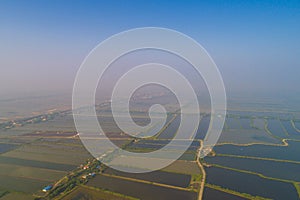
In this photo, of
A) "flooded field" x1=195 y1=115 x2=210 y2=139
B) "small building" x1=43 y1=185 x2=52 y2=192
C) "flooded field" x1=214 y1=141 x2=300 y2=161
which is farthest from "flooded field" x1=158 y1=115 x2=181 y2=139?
"small building" x1=43 y1=185 x2=52 y2=192

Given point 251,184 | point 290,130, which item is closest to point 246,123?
point 290,130

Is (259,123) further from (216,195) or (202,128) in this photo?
(216,195)

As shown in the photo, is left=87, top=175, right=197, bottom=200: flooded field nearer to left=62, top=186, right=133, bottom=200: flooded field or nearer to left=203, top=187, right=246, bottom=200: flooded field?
left=62, top=186, right=133, bottom=200: flooded field

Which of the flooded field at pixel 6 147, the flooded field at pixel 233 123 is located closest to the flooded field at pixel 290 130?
the flooded field at pixel 233 123

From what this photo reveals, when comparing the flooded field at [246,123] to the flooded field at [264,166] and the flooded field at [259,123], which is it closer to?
the flooded field at [259,123]

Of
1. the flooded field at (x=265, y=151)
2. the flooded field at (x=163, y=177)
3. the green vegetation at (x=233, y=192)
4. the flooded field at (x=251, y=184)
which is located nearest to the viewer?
the green vegetation at (x=233, y=192)
